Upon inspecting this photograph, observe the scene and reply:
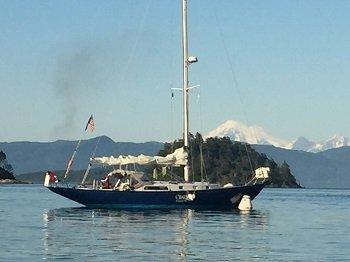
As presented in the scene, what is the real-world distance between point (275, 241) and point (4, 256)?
63.9 feet

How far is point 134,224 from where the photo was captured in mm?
71000

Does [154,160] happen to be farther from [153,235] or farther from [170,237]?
[170,237]

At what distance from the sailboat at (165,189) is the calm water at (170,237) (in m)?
6.38

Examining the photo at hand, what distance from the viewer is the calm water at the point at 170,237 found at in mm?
47781

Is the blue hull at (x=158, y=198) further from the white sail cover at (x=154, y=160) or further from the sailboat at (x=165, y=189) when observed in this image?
the white sail cover at (x=154, y=160)

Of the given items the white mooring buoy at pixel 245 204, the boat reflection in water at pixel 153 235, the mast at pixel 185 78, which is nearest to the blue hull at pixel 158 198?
the white mooring buoy at pixel 245 204

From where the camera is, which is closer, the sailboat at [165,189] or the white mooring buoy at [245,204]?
the sailboat at [165,189]

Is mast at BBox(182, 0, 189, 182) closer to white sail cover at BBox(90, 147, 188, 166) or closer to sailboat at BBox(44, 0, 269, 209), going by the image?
sailboat at BBox(44, 0, 269, 209)

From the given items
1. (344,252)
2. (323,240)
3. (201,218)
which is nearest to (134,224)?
(201,218)

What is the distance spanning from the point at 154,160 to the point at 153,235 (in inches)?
1533

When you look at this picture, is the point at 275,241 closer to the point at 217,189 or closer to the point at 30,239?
the point at 30,239

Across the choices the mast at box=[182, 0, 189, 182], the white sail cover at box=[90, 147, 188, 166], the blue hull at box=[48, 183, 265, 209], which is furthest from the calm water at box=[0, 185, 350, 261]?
the mast at box=[182, 0, 189, 182]

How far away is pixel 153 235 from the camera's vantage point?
5962 cm

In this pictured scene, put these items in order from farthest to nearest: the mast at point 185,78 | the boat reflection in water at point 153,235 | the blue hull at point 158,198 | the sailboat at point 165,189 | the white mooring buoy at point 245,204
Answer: the white mooring buoy at point 245,204 → the mast at point 185,78 → the sailboat at point 165,189 → the blue hull at point 158,198 → the boat reflection in water at point 153,235
